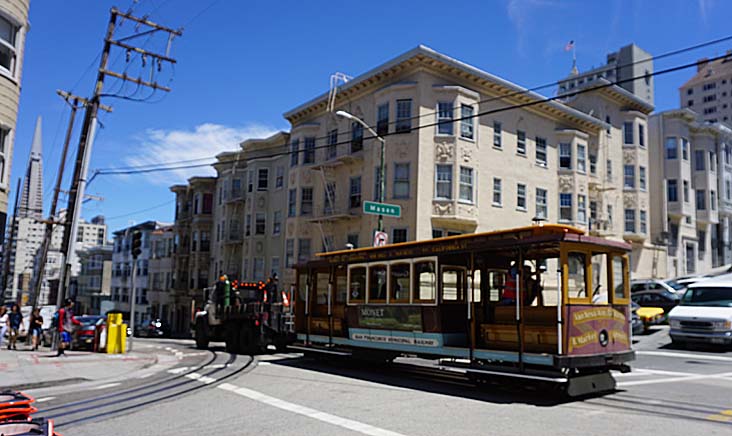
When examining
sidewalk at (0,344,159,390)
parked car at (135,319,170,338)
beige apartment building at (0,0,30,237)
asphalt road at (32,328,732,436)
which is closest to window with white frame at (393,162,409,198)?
sidewalk at (0,344,159,390)

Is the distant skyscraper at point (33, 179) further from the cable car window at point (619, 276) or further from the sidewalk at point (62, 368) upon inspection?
the cable car window at point (619, 276)

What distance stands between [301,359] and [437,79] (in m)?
16.9

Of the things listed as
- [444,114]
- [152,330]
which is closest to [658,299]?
[444,114]

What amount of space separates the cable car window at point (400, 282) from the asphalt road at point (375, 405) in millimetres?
1764

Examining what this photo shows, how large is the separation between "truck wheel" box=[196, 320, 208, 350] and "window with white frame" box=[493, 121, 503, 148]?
1758cm

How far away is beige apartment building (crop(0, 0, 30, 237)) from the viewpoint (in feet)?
48.7

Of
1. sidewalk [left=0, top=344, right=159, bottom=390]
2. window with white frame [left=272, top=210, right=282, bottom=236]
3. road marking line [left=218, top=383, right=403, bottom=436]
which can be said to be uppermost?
window with white frame [left=272, top=210, right=282, bottom=236]

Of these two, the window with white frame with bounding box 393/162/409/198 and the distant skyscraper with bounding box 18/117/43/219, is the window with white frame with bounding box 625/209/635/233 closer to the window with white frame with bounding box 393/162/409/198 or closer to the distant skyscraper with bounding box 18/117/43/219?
the window with white frame with bounding box 393/162/409/198

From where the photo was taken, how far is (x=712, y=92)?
13888 centimetres

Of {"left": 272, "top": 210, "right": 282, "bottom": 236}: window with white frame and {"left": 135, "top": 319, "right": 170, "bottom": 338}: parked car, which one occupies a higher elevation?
{"left": 272, "top": 210, "right": 282, "bottom": 236}: window with white frame

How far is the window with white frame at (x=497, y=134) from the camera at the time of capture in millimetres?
31672

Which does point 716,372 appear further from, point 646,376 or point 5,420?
point 5,420

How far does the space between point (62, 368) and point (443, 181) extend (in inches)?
740

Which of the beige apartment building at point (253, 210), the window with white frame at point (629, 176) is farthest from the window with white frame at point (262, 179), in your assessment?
the window with white frame at point (629, 176)
